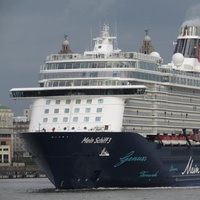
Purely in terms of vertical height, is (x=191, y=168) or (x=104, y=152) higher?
(x=104, y=152)

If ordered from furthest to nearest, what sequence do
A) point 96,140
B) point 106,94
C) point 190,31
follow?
point 190,31
point 106,94
point 96,140

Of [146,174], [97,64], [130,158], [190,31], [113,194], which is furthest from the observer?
[190,31]

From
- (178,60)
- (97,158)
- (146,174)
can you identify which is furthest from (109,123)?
(178,60)

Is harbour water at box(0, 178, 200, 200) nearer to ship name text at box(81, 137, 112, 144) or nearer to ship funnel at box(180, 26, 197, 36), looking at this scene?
ship name text at box(81, 137, 112, 144)

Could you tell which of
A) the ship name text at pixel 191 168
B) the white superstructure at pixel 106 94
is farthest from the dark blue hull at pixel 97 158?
the ship name text at pixel 191 168

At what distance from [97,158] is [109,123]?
231 centimetres

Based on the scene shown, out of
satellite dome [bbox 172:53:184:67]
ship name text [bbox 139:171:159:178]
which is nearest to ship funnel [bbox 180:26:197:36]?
satellite dome [bbox 172:53:184:67]

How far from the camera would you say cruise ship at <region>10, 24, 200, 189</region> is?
251 ft

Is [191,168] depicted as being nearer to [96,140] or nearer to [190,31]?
[96,140]

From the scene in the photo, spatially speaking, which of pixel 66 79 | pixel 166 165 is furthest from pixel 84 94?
pixel 166 165

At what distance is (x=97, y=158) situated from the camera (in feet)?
251

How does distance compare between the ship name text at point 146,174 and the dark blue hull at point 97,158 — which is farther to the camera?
the ship name text at point 146,174

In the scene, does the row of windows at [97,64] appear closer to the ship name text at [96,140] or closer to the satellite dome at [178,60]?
the ship name text at [96,140]

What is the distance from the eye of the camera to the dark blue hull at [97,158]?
7606 centimetres
